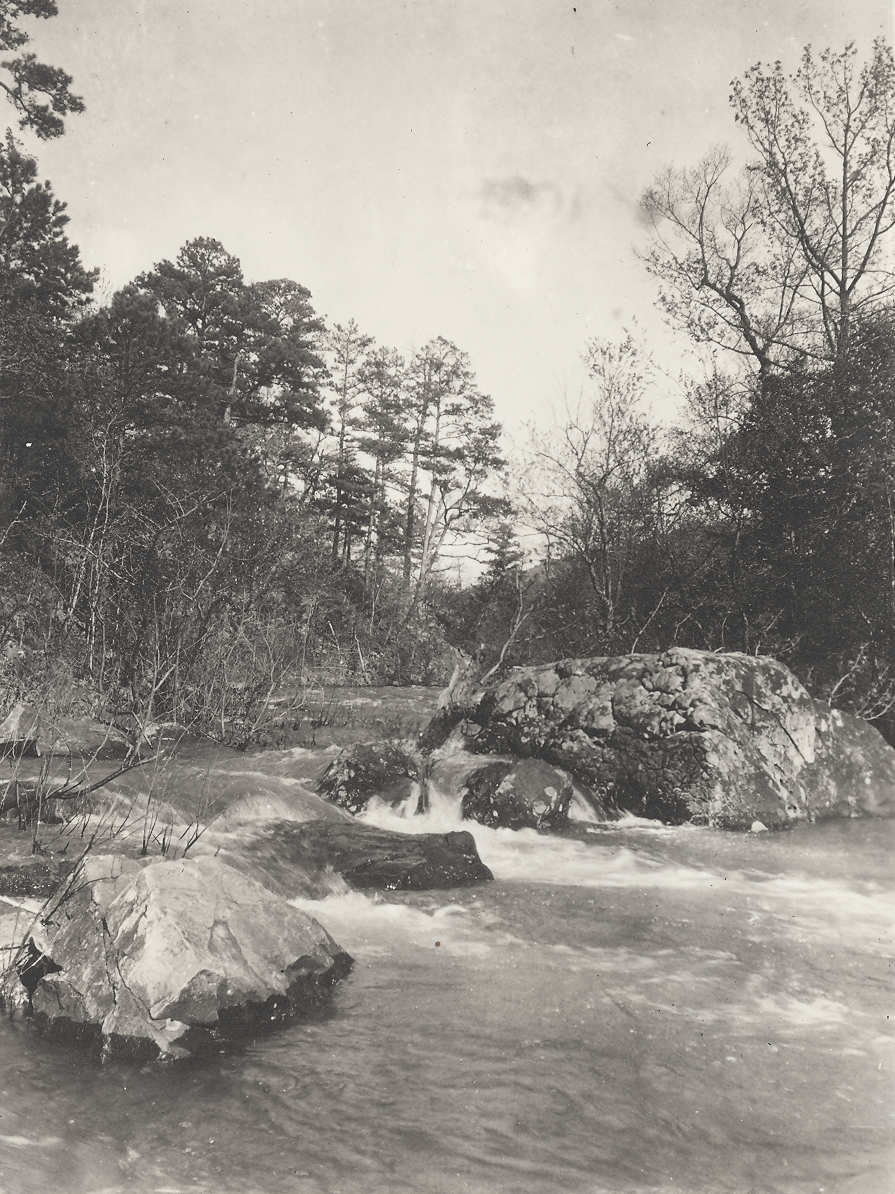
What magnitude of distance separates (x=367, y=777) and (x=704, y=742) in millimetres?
3638

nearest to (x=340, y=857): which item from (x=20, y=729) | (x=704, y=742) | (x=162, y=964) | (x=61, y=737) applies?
(x=162, y=964)

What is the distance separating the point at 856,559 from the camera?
12.0 metres

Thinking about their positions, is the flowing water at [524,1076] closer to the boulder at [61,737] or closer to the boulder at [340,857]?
the boulder at [340,857]

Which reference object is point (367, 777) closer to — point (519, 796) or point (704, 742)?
point (519, 796)

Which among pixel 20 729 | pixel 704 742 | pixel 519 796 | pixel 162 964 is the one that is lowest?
pixel 162 964

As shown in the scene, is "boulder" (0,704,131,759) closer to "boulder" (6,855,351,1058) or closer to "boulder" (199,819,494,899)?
"boulder" (199,819,494,899)

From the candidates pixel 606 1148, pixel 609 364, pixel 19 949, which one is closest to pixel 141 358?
pixel 609 364

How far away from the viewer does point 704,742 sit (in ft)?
28.3

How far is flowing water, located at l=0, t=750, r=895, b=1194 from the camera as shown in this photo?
262 centimetres

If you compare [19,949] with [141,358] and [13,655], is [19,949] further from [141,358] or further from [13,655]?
[141,358]

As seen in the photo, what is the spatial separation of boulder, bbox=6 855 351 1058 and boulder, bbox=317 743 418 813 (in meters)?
4.56

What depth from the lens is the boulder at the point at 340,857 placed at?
5570 millimetres

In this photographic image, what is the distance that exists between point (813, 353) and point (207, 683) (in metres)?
11.4

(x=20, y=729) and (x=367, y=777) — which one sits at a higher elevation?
(x=20, y=729)
